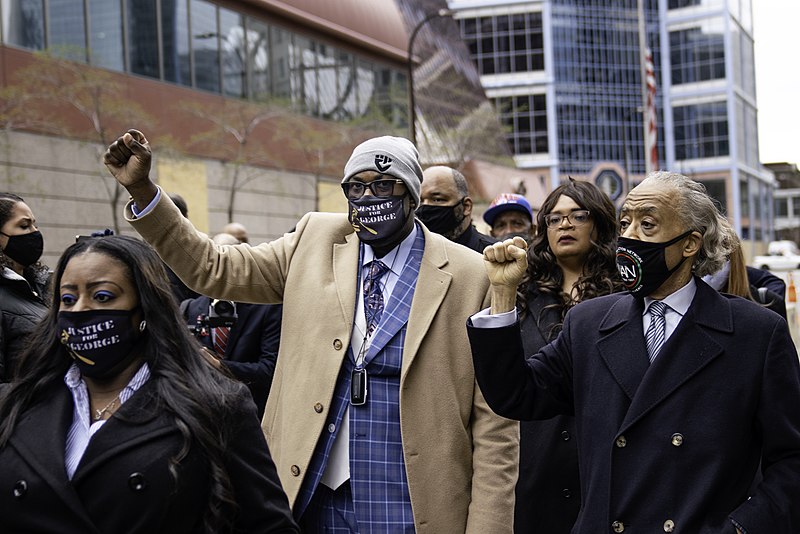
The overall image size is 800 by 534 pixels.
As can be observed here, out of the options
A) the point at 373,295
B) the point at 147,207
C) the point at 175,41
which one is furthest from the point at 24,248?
the point at 175,41

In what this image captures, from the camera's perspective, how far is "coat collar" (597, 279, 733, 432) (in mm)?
3287

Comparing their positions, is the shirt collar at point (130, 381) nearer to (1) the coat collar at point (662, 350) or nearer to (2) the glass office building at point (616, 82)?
(1) the coat collar at point (662, 350)

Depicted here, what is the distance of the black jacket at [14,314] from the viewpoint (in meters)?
4.55

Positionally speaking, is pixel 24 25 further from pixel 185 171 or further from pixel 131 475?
pixel 131 475

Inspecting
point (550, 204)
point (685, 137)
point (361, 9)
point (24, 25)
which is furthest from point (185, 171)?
point (685, 137)

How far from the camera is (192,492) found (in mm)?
2857

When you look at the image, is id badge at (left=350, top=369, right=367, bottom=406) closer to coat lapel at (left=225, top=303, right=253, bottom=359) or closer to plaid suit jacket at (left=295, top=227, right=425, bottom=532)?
plaid suit jacket at (left=295, top=227, right=425, bottom=532)

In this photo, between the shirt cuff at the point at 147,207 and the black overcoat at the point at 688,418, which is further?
the shirt cuff at the point at 147,207

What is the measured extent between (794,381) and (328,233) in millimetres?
1848

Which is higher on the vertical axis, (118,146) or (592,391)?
(118,146)

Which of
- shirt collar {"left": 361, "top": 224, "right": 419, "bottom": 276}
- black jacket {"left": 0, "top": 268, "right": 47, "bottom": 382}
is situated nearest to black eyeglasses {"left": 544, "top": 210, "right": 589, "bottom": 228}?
shirt collar {"left": 361, "top": 224, "right": 419, "bottom": 276}

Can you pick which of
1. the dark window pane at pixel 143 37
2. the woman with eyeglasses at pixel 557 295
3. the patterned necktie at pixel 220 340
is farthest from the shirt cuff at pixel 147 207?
the dark window pane at pixel 143 37

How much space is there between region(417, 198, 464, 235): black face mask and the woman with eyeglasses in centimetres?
113

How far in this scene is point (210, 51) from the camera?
31.3 m
